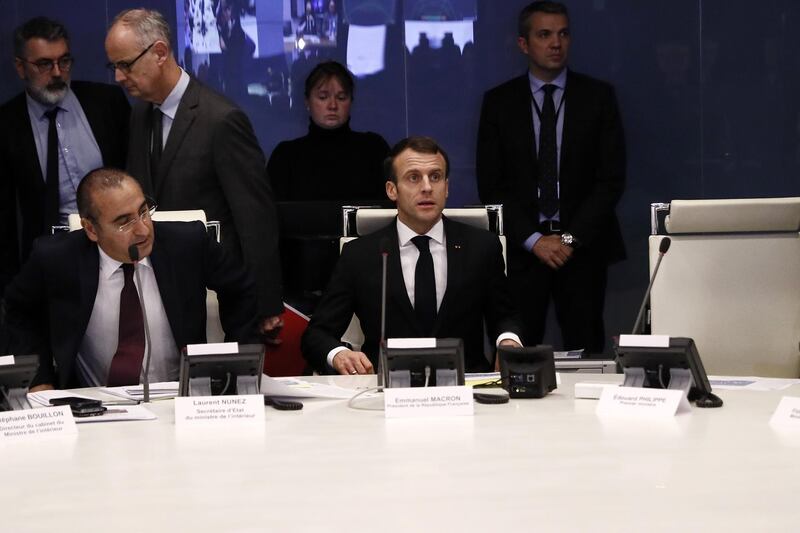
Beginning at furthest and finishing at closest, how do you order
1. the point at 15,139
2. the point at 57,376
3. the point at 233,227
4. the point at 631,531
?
the point at 15,139 < the point at 233,227 < the point at 57,376 < the point at 631,531

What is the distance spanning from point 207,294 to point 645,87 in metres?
3.35

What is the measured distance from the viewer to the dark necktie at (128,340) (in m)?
3.81

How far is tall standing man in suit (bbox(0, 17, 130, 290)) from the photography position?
549cm

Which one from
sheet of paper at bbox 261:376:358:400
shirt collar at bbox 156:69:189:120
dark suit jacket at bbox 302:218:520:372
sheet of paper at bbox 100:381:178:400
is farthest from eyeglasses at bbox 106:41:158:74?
sheet of paper at bbox 261:376:358:400

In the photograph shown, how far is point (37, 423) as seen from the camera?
2.76m

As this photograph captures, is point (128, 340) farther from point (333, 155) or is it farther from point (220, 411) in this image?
point (333, 155)

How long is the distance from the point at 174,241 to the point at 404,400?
4.58 ft

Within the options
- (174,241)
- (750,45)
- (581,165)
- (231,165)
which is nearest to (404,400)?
(174,241)

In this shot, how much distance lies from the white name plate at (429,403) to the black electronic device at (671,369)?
1.49 ft

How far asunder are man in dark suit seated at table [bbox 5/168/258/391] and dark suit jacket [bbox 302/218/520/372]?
526 mm

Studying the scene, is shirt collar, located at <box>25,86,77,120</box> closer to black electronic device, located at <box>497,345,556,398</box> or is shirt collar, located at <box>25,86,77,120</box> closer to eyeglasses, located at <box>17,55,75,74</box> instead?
eyeglasses, located at <box>17,55,75,74</box>

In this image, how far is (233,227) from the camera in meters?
4.83

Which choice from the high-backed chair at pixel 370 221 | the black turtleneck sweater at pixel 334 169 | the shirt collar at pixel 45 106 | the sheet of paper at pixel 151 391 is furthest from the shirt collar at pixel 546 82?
the sheet of paper at pixel 151 391

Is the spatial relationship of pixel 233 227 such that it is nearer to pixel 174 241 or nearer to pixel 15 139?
pixel 174 241
